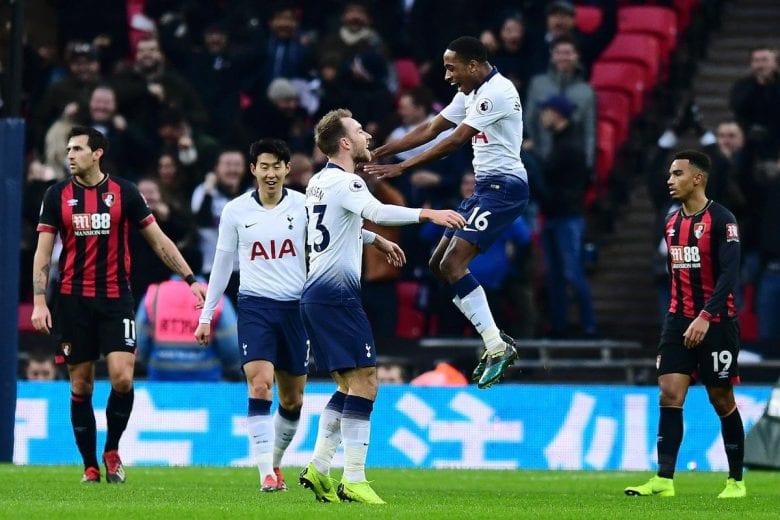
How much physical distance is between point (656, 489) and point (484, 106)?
10.2ft

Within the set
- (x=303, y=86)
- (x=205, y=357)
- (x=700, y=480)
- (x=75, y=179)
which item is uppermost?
(x=303, y=86)

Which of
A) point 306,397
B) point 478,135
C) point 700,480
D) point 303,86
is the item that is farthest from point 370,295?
point 478,135

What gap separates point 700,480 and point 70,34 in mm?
11903

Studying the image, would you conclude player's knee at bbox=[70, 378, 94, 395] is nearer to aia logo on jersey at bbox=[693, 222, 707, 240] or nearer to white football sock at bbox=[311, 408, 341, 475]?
white football sock at bbox=[311, 408, 341, 475]

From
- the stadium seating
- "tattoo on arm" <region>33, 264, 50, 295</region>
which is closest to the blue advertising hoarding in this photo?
"tattoo on arm" <region>33, 264, 50, 295</region>

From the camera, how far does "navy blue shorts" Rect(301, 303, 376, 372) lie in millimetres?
11422

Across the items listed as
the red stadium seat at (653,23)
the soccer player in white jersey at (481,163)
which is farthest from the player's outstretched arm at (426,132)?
the red stadium seat at (653,23)

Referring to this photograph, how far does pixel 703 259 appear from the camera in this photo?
1287cm

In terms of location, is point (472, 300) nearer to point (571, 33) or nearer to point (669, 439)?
point (669, 439)

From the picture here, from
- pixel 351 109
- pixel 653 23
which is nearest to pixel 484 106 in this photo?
pixel 351 109

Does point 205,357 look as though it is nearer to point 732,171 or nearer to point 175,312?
point 175,312

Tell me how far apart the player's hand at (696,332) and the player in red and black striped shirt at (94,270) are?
3.73m

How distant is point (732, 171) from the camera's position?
19156 mm

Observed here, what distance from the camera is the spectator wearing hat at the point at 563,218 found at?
63.3 ft
